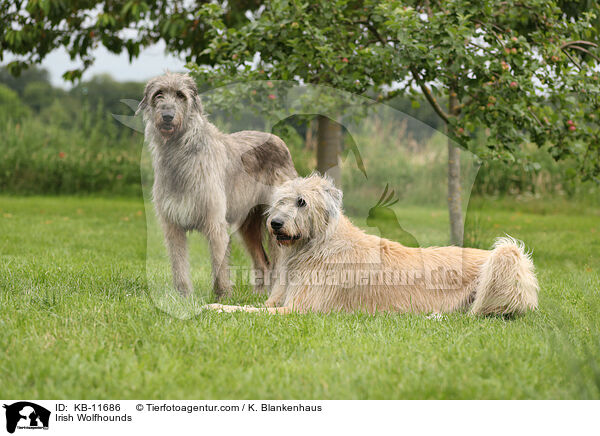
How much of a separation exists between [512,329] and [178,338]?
2361 millimetres

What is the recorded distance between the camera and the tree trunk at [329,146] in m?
4.82

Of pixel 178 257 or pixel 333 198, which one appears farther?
pixel 178 257

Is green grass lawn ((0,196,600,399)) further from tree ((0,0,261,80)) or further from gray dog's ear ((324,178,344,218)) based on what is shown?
tree ((0,0,261,80))

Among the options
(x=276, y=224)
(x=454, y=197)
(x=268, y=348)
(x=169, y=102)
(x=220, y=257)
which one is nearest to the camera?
(x=268, y=348)

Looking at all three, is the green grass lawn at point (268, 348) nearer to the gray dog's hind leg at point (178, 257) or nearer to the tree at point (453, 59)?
the gray dog's hind leg at point (178, 257)

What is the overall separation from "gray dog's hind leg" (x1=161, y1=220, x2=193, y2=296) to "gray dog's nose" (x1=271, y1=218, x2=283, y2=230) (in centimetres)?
111

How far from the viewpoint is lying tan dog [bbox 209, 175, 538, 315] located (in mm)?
4543

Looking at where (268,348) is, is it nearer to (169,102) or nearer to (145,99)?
(169,102)

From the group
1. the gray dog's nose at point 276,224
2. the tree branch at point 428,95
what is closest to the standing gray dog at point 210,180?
the gray dog's nose at point 276,224

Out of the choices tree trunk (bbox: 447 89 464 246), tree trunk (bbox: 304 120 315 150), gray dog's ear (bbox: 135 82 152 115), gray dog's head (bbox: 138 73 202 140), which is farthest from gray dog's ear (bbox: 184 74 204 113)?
tree trunk (bbox: 447 89 464 246)
